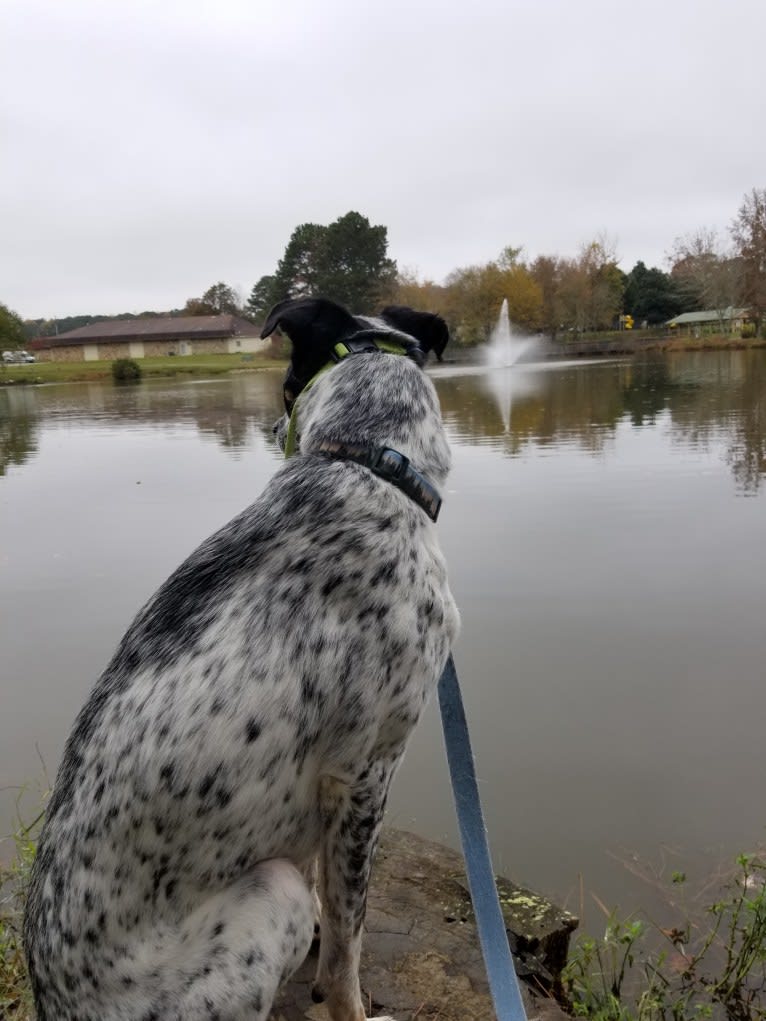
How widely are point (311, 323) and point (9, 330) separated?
62.6 meters

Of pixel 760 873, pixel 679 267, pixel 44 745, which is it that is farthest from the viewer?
pixel 679 267

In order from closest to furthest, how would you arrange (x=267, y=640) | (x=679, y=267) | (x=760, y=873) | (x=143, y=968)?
(x=143, y=968) < (x=267, y=640) < (x=760, y=873) < (x=679, y=267)

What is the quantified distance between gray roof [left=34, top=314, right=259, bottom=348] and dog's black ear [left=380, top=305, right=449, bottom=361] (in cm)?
7950

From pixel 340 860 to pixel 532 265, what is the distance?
70796mm

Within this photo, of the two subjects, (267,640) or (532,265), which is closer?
(267,640)

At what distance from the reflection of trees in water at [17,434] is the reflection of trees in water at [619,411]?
26.5 ft

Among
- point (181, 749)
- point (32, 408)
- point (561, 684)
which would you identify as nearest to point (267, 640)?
point (181, 749)

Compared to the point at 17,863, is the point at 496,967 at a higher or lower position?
higher

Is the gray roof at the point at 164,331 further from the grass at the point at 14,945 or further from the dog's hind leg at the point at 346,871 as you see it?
the dog's hind leg at the point at 346,871

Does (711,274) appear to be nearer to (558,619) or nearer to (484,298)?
(484,298)

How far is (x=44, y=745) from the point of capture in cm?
404

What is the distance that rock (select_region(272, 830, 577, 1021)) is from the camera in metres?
2.25

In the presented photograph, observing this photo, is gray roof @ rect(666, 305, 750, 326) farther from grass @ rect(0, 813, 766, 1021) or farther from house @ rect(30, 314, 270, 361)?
grass @ rect(0, 813, 766, 1021)

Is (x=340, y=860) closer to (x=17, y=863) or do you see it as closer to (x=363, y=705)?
(x=363, y=705)
